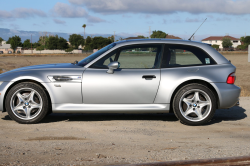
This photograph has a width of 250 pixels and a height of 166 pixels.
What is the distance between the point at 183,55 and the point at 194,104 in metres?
0.98

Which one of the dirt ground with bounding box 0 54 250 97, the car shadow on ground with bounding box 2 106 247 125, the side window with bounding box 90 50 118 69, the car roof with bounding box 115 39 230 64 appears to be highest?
the car roof with bounding box 115 39 230 64

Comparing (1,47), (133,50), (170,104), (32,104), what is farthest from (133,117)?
(1,47)

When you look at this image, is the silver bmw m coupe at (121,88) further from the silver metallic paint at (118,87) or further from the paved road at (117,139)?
the paved road at (117,139)

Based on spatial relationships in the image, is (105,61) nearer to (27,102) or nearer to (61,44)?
(27,102)

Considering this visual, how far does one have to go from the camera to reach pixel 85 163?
11.8 feet

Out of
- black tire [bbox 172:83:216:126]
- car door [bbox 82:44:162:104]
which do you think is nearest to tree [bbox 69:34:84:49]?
car door [bbox 82:44:162:104]

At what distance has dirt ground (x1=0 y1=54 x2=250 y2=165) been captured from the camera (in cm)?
383

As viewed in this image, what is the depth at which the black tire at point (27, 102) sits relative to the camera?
5.61m

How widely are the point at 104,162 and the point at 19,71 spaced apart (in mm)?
2977

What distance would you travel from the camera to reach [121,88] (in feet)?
18.4

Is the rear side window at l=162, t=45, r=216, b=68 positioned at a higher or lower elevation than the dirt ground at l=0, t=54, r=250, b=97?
higher

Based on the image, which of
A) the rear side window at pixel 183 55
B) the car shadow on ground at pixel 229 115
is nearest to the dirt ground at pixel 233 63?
the car shadow on ground at pixel 229 115

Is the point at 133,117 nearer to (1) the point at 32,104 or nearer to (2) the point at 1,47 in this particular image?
(1) the point at 32,104

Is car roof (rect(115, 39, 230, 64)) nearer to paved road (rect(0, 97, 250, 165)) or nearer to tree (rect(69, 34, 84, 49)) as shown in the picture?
paved road (rect(0, 97, 250, 165))
